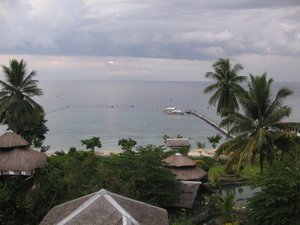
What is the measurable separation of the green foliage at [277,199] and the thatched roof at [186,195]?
4.25 meters

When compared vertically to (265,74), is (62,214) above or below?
below

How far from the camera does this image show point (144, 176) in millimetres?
19656

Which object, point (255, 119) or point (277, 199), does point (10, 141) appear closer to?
point (255, 119)

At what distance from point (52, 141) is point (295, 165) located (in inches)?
2029

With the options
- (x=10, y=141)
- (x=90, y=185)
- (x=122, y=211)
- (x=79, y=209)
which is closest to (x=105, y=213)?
(x=122, y=211)

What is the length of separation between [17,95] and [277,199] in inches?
917

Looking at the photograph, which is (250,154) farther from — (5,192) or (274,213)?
(5,192)

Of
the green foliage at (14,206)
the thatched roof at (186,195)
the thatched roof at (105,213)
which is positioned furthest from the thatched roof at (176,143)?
the thatched roof at (105,213)

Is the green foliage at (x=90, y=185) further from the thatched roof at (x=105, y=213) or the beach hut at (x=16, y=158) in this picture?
the thatched roof at (x=105, y=213)

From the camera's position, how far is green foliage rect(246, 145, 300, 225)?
52.0ft

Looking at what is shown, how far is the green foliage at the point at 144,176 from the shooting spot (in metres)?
19.4

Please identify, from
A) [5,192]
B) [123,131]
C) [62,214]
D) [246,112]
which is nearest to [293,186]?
[246,112]

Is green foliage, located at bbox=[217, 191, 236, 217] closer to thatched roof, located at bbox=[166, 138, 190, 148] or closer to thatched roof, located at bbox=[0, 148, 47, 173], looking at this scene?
thatched roof, located at bbox=[0, 148, 47, 173]

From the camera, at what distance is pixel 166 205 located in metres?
20.5
